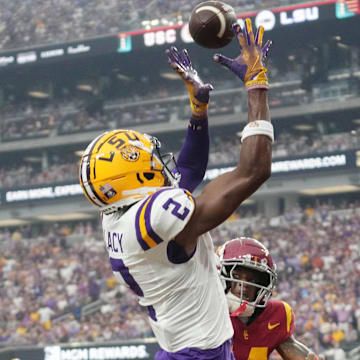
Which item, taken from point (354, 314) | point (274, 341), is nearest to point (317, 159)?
point (354, 314)

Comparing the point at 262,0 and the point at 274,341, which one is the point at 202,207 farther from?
the point at 262,0

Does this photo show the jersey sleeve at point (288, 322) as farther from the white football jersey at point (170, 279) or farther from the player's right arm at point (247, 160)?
the player's right arm at point (247, 160)

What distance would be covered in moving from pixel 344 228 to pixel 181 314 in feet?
60.6

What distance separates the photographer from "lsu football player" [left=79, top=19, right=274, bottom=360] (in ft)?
10.2

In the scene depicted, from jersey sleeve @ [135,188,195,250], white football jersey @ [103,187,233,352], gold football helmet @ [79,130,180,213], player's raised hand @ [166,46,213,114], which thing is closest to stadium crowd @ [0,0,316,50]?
player's raised hand @ [166,46,213,114]

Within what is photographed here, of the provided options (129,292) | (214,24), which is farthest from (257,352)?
(129,292)

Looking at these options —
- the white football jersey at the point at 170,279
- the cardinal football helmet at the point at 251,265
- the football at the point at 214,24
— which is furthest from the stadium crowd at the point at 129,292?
the white football jersey at the point at 170,279

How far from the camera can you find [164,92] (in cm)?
3275

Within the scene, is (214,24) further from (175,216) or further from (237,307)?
(237,307)

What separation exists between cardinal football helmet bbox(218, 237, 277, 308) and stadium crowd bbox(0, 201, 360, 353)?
36.2ft

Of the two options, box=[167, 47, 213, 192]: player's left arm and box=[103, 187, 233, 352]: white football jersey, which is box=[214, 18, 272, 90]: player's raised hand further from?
box=[167, 47, 213, 192]: player's left arm

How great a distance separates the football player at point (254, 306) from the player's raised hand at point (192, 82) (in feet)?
2.66

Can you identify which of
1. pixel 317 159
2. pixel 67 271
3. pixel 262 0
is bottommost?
pixel 67 271

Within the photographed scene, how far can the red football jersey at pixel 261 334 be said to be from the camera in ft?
14.1
